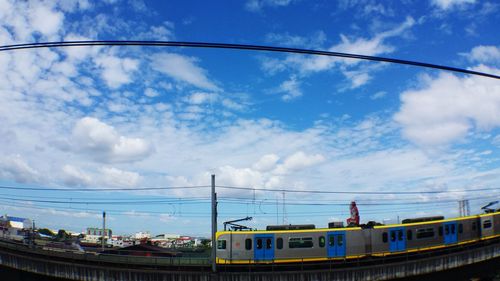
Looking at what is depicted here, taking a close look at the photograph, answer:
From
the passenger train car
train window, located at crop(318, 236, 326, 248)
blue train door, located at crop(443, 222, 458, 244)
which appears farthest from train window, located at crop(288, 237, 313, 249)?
blue train door, located at crop(443, 222, 458, 244)

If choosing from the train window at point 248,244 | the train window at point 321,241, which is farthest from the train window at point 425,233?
the train window at point 248,244

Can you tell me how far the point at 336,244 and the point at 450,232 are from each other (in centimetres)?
1247

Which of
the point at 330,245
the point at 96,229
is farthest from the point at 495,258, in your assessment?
the point at 96,229

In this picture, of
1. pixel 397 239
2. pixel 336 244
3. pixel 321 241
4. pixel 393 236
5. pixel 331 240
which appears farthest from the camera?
pixel 397 239

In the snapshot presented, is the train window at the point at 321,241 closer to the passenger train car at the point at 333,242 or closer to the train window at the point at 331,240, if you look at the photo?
the passenger train car at the point at 333,242

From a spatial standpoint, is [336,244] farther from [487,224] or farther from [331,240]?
[487,224]

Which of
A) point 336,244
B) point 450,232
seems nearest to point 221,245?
point 336,244

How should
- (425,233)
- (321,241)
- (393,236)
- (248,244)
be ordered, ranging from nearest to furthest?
(248,244)
(321,241)
(393,236)
(425,233)

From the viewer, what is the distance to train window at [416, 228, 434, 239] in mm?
33919

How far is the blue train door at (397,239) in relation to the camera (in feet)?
107

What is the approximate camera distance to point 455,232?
35.8 m

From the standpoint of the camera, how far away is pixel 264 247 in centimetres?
2966

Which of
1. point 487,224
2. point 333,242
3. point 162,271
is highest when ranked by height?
point 487,224

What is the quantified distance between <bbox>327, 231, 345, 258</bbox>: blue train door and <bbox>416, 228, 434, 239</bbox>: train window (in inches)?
306
